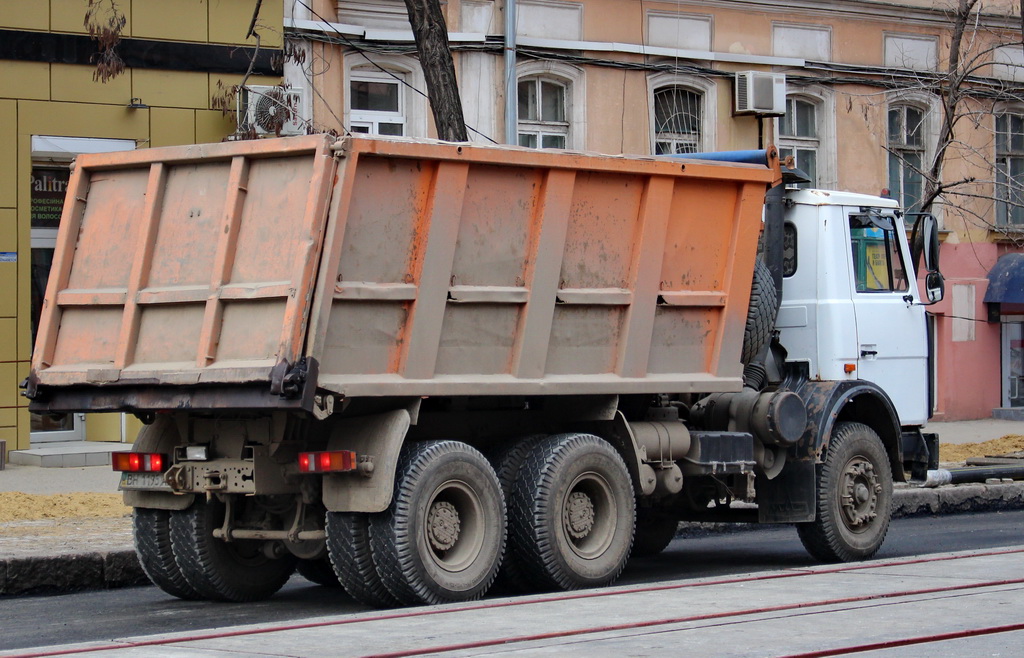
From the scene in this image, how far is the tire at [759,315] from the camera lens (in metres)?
10.6

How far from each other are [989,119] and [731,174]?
1601 centimetres

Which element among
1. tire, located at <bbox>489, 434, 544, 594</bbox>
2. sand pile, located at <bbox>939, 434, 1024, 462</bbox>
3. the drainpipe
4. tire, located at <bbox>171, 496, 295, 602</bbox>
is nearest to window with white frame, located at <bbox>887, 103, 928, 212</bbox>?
sand pile, located at <bbox>939, 434, 1024, 462</bbox>

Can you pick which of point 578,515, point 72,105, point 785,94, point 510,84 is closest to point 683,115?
point 785,94

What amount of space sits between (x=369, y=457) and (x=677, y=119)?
14.7m

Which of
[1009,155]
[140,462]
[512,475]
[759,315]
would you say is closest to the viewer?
[140,462]

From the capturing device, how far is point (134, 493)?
9125mm

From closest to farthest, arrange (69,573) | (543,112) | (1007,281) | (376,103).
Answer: (69,573) < (376,103) < (543,112) < (1007,281)

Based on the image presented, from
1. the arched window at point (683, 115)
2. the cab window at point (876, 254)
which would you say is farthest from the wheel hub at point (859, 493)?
the arched window at point (683, 115)

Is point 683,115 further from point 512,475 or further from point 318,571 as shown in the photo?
point 512,475

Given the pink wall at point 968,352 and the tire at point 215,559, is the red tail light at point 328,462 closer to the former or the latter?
the tire at point 215,559

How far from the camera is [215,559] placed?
9.10 m

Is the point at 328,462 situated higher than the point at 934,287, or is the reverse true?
the point at 934,287

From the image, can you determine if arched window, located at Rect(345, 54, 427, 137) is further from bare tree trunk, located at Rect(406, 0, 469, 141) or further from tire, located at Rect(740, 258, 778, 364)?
tire, located at Rect(740, 258, 778, 364)

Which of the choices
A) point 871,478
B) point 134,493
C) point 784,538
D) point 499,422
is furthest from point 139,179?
point 784,538
